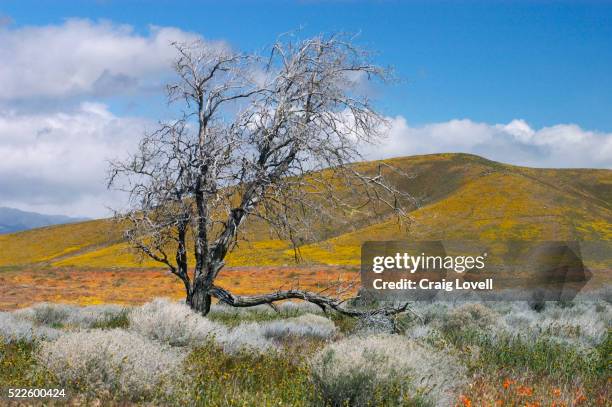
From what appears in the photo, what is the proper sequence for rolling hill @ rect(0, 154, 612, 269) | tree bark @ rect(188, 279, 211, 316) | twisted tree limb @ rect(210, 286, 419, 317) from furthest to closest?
rolling hill @ rect(0, 154, 612, 269), tree bark @ rect(188, 279, 211, 316), twisted tree limb @ rect(210, 286, 419, 317)

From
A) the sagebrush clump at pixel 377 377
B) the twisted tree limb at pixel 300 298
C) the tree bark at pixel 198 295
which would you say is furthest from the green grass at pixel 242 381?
the tree bark at pixel 198 295

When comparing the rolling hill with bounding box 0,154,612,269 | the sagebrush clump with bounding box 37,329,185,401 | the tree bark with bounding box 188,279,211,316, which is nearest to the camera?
the sagebrush clump with bounding box 37,329,185,401

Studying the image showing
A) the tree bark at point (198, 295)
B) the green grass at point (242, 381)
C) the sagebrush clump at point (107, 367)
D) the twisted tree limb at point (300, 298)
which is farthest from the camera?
the tree bark at point (198, 295)

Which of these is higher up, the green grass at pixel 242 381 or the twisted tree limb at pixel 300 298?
the twisted tree limb at pixel 300 298

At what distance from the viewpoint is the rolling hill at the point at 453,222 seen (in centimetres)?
5903

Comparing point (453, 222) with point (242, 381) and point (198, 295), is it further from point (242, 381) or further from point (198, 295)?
point (242, 381)

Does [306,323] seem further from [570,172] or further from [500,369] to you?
[570,172]

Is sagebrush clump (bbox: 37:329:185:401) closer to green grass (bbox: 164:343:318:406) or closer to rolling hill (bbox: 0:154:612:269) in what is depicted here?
green grass (bbox: 164:343:318:406)

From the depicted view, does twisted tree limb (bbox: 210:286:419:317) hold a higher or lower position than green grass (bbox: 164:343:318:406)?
higher

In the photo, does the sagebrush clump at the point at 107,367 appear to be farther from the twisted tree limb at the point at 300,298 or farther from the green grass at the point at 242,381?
the twisted tree limb at the point at 300,298

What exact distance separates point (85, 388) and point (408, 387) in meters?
3.17

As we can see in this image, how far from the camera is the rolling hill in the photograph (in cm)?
5903

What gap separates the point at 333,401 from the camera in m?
5.91

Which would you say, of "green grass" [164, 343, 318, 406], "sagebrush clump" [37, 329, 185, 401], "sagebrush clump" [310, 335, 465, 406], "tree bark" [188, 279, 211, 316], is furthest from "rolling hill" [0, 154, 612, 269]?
"sagebrush clump" [310, 335, 465, 406]
